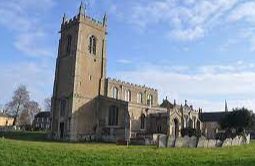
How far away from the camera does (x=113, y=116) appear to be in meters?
65.7

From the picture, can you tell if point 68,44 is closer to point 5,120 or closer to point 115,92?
point 115,92

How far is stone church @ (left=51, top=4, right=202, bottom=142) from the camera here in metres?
63.8

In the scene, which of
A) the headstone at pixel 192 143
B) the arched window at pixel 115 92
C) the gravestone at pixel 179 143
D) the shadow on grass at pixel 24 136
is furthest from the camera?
the arched window at pixel 115 92

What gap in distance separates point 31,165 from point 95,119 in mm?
39990

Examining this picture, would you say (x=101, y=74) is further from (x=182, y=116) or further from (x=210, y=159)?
(x=210, y=159)

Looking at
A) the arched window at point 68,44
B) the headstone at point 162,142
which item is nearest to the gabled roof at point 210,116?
the arched window at point 68,44

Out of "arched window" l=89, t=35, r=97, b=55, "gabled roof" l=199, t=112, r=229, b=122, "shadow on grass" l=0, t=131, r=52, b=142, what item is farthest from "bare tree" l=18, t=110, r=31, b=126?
"gabled roof" l=199, t=112, r=229, b=122

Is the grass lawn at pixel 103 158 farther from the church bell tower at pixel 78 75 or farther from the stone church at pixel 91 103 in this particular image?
the church bell tower at pixel 78 75

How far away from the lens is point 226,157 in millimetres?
31844

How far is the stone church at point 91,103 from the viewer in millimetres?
63812

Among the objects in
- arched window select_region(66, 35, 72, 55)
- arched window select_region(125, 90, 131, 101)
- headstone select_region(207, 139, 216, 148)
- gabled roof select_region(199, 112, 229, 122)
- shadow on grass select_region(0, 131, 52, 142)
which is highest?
arched window select_region(66, 35, 72, 55)

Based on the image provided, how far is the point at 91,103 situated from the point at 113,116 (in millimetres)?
4658

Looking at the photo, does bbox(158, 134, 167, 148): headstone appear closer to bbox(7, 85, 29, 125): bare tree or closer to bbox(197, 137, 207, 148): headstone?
bbox(197, 137, 207, 148): headstone

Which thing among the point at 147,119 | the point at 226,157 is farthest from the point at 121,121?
the point at 226,157
